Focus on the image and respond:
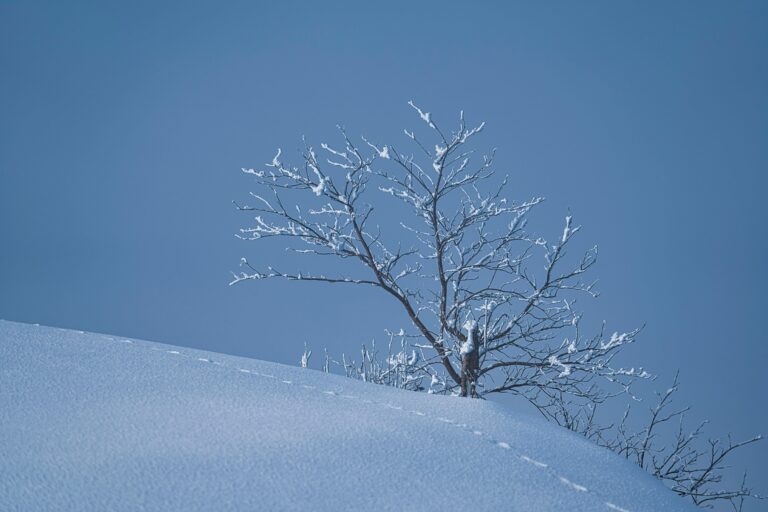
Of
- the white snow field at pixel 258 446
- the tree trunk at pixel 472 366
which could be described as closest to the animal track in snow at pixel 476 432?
the white snow field at pixel 258 446

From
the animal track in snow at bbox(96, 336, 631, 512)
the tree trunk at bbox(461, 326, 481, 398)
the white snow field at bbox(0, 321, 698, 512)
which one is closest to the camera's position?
the white snow field at bbox(0, 321, 698, 512)

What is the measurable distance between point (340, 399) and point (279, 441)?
2.08 ft

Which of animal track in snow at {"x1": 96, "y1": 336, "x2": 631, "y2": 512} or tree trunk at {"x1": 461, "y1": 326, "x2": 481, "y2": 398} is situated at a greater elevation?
tree trunk at {"x1": 461, "y1": 326, "x2": 481, "y2": 398}

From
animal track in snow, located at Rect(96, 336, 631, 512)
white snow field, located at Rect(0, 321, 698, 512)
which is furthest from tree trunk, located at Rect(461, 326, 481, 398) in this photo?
animal track in snow, located at Rect(96, 336, 631, 512)

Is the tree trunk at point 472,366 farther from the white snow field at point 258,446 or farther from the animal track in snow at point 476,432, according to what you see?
the animal track in snow at point 476,432

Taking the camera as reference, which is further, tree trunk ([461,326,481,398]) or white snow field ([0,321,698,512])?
tree trunk ([461,326,481,398])

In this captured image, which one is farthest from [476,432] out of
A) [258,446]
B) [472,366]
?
[472,366]

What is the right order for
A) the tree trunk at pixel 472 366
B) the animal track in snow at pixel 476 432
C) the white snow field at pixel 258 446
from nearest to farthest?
the white snow field at pixel 258 446 → the animal track in snow at pixel 476 432 → the tree trunk at pixel 472 366

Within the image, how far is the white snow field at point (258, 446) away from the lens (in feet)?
5.85

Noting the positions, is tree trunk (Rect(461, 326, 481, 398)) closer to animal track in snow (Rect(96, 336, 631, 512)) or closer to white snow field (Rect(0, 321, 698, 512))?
white snow field (Rect(0, 321, 698, 512))

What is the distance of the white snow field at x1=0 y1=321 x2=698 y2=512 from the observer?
5.85 ft

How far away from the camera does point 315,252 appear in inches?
253

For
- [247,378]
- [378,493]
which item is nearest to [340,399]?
[247,378]

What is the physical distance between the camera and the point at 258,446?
2.06m
